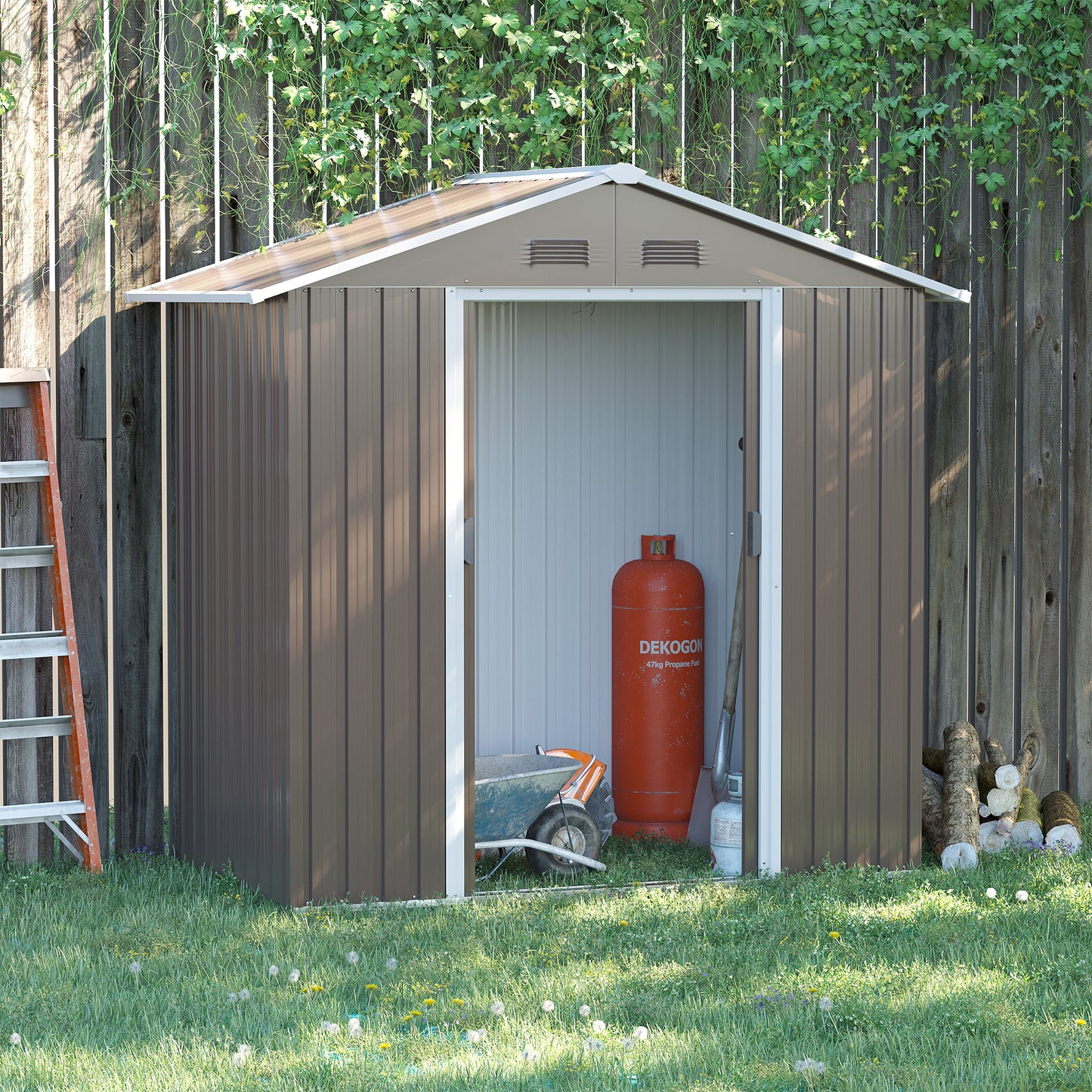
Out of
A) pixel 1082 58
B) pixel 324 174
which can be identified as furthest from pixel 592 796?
pixel 1082 58

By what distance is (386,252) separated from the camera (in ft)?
15.4

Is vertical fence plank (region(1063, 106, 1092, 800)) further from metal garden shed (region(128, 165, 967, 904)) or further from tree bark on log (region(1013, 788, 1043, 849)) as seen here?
metal garden shed (region(128, 165, 967, 904))

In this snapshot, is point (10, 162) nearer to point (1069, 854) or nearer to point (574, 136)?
point (574, 136)

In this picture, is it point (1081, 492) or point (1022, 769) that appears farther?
point (1081, 492)

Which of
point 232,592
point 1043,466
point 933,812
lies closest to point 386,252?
point 232,592

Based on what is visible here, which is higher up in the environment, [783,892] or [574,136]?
[574,136]

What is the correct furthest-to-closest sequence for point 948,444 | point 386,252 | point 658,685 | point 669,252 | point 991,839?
1. point 948,444
2. point 658,685
3. point 991,839
4. point 669,252
5. point 386,252

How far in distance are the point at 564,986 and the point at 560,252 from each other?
2270 millimetres

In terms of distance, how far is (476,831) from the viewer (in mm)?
5492

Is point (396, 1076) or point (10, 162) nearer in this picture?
point (396, 1076)

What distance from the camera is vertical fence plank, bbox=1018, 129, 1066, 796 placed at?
20.7 feet

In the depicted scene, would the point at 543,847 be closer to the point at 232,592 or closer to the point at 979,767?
the point at 232,592

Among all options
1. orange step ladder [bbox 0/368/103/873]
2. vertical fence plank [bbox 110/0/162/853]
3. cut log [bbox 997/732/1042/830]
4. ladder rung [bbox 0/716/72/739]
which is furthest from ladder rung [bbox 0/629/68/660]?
cut log [bbox 997/732/1042/830]

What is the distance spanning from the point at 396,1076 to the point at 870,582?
2.56m
